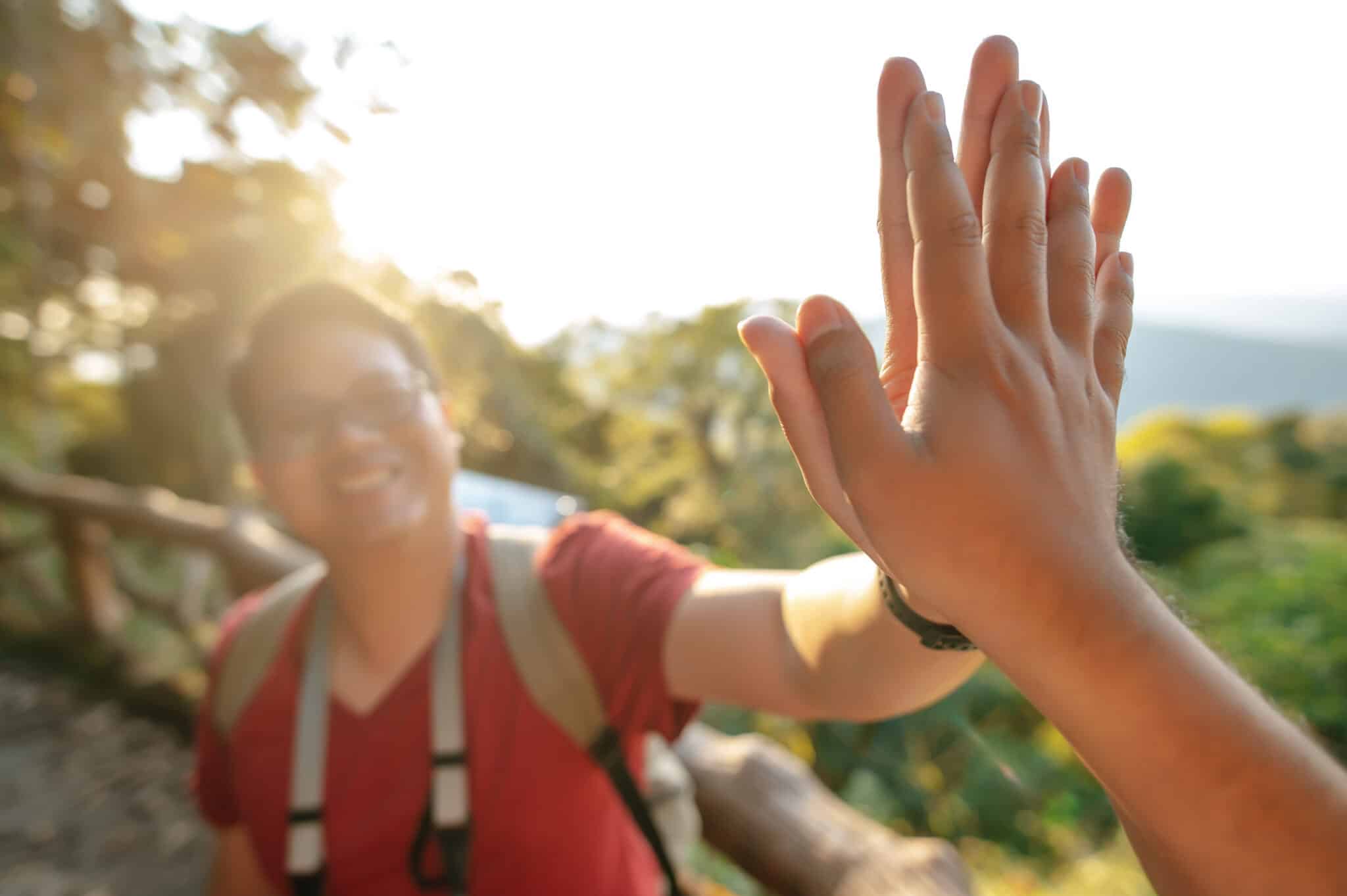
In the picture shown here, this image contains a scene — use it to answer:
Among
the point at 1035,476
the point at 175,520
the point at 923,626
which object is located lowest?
the point at 175,520

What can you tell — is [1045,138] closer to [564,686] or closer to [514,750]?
[564,686]

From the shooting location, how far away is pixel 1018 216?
0.68m

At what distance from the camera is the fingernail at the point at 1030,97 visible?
716 mm

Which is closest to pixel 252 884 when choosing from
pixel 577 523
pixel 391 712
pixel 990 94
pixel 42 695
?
pixel 391 712

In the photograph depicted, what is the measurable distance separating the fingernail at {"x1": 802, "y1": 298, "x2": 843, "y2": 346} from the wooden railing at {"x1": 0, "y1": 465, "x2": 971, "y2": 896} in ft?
4.33

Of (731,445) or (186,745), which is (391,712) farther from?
(186,745)

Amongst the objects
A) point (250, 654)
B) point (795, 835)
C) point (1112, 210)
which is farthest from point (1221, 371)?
point (250, 654)

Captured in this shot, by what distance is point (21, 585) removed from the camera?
6164 mm

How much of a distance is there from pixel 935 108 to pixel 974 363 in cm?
24

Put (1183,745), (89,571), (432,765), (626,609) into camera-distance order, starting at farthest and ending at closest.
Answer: (89,571)
(432,765)
(626,609)
(1183,745)

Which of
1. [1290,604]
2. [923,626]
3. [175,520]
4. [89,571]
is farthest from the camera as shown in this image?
[89,571]

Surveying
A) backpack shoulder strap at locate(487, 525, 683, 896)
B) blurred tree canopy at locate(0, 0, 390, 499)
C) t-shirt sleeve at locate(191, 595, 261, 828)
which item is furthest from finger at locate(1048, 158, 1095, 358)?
blurred tree canopy at locate(0, 0, 390, 499)

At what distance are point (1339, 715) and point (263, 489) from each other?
8.97 ft

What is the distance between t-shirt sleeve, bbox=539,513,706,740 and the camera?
140cm
